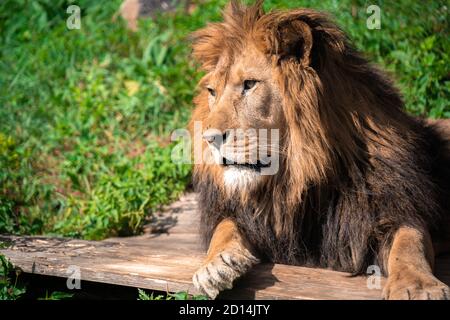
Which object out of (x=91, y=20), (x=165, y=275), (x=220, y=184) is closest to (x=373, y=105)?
(x=220, y=184)

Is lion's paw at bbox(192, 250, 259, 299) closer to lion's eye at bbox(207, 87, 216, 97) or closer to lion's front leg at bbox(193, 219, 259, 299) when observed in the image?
lion's front leg at bbox(193, 219, 259, 299)

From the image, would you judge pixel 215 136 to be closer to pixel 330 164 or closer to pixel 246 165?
pixel 246 165

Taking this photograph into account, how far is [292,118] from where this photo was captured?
355 centimetres

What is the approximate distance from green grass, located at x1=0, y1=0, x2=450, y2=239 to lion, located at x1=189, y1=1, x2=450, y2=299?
1.17 meters

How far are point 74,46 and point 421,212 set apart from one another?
5.72m

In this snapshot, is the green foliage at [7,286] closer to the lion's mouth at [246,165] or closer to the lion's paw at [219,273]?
the lion's paw at [219,273]

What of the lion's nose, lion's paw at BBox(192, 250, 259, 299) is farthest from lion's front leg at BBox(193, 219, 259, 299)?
the lion's nose

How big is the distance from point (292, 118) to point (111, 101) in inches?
164

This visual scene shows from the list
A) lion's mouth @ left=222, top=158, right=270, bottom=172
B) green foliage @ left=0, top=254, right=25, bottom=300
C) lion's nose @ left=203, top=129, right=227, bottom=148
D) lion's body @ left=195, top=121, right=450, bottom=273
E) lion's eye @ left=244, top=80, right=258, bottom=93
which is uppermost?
lion's eye @ left=244, top=80, right=258, bottom=93

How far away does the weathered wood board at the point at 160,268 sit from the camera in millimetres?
3385

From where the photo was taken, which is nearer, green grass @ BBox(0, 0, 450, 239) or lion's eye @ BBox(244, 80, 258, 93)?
lion's eye @ BBox(244, 80, 258, 93)

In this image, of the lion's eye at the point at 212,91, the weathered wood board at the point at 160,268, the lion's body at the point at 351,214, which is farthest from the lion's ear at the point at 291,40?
the weathered wood board at the point at 160,268

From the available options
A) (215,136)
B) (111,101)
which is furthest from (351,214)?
(111,101)

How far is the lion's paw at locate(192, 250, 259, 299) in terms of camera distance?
334 cm
